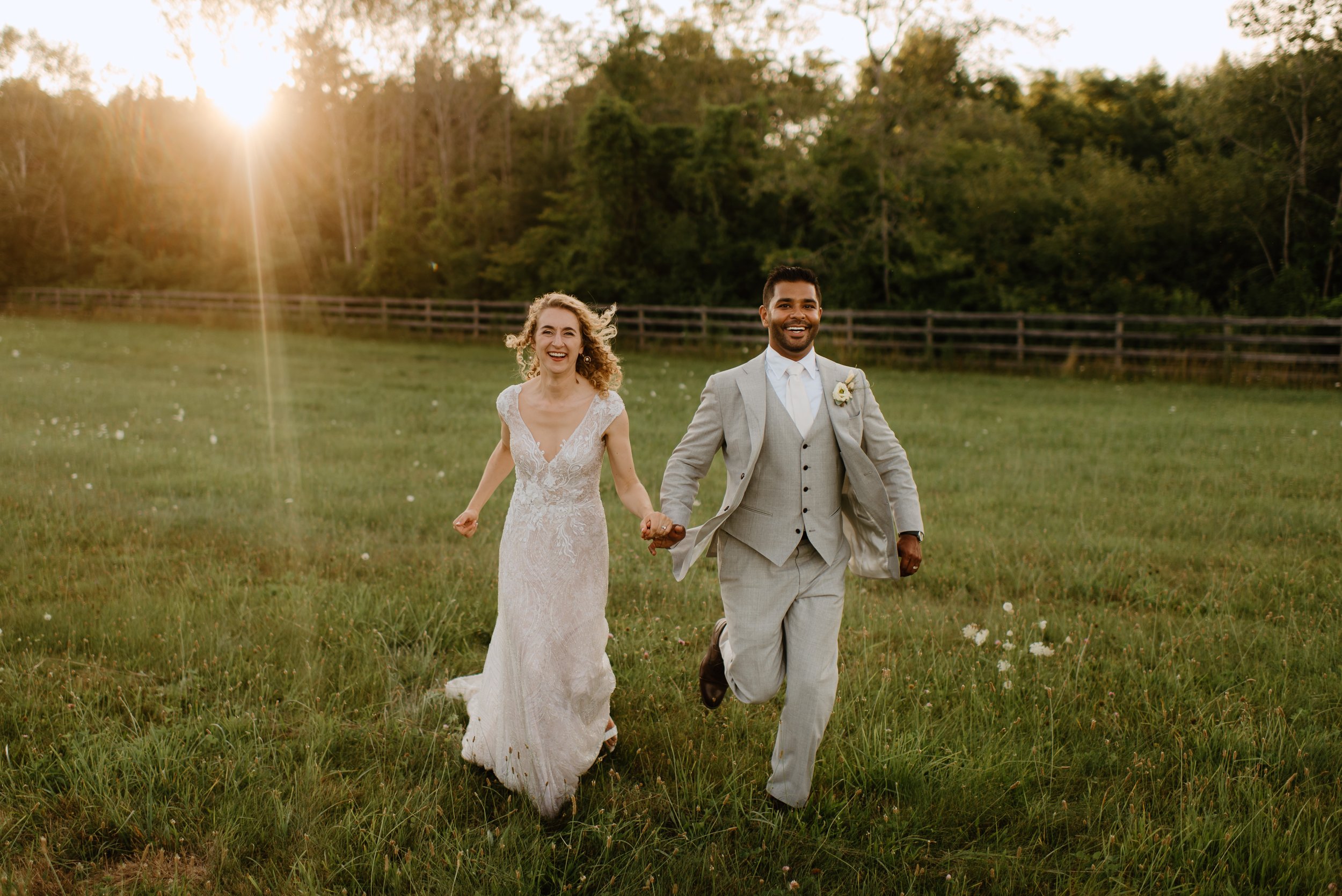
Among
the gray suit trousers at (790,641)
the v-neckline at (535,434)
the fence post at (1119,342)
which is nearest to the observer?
the gray suit trousers at (790,641)

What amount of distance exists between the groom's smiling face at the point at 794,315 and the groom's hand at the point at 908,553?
0.85 metres

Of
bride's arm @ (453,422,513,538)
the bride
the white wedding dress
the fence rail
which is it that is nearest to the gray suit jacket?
the bride

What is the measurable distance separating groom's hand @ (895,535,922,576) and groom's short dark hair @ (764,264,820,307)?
→ 1.01m

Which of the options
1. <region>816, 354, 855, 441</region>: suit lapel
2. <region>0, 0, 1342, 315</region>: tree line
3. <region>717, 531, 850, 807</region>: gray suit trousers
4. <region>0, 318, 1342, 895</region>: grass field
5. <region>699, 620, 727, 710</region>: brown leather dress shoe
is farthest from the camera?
<region>0, 0, 1342, 315</region>: tree line

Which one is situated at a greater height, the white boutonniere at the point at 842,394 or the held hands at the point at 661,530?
the white boutonniere at the point at 842,394

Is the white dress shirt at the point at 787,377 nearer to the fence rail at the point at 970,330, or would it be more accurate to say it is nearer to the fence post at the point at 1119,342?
the fence rail at the point at 970,330

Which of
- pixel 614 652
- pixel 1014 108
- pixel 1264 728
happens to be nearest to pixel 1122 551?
pixel 1264 728

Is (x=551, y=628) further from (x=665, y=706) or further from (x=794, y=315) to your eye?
(x=794, y=315)

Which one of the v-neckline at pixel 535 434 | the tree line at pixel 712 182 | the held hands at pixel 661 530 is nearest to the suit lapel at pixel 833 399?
the held hands at pixel 661 530

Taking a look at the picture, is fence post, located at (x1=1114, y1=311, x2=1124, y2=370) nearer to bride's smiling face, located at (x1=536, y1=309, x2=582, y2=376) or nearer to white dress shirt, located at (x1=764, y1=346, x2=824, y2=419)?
white dress shirt, located at (x1=764, y1=346, x2=824, y2=419)

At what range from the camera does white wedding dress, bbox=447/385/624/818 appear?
148 inches

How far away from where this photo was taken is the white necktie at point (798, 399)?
12.3 feet

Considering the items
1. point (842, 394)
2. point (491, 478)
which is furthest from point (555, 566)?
point (842, 394)

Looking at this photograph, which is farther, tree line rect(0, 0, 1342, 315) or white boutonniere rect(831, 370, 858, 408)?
tree line rect(0, 0, 1342, 315)
